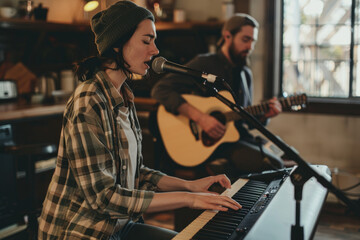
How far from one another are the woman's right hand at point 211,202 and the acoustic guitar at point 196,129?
5.19 feet

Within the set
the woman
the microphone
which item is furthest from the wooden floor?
the microphone

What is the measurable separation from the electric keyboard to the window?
2.34 metres

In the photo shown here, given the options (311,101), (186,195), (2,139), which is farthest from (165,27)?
(186,195)

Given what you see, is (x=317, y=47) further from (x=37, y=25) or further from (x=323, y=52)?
(x=37, y=25)

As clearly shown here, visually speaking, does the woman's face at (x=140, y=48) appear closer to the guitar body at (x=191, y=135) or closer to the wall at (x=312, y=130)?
the guitar body at (x=191, y=135)

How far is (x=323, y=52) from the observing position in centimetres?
380

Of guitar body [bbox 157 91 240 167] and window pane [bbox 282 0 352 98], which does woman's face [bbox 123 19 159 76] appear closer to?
guitar body [bbox 157 91 240 167]

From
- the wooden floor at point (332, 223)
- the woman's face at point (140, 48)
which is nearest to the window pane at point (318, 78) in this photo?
the wooden floor at point (332, 223)

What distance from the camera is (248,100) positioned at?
10.4ft

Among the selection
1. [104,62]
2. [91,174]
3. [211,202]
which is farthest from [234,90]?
[91,174]

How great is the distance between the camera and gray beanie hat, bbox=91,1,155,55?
4.58 ft

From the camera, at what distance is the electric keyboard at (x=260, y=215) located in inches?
44.9

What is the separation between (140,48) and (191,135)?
163 centimetres

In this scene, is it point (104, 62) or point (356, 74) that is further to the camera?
point (356, 74)
